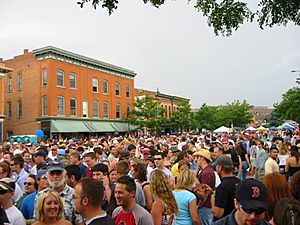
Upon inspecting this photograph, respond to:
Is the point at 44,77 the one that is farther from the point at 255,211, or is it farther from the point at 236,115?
the point at 236,115

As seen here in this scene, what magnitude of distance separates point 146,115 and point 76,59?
13012 mm

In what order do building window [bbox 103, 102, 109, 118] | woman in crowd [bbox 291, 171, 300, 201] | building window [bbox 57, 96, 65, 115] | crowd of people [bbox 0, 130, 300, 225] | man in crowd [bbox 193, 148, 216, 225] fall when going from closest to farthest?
crowd of people [bbox 0, 130, 300, 225], woman in crowd [bbox 291, 171, 300, 201], man in crowd [bbox 193, 148, 216, 225], building window [bbox 57, 96, 65, 115], building window [bbox 103, 102, 109, 118]

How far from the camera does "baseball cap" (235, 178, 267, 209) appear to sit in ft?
9.04

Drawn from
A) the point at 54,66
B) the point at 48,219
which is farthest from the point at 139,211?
the point at 54,66

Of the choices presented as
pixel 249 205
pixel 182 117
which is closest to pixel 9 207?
pixel 249 205

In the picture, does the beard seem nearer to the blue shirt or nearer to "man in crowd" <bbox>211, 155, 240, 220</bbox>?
the blue shirt

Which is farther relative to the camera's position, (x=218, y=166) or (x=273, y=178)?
(x=218, y=166)

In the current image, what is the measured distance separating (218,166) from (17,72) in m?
39.7

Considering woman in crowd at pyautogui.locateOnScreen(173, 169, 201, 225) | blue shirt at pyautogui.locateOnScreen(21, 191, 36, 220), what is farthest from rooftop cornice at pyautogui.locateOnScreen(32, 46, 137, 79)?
woman in crowd at pyautogui.locateOnScreen(173, 169, 201, 225)

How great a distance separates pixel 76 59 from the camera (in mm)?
40219

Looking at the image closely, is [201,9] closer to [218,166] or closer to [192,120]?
[218,166]

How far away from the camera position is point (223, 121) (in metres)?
82.9

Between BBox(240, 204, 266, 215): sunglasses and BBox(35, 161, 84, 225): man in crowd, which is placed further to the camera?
BBox(35, 161, 84, 225): man in crowd

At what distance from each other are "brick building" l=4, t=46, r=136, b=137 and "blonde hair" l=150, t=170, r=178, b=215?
3277cm
